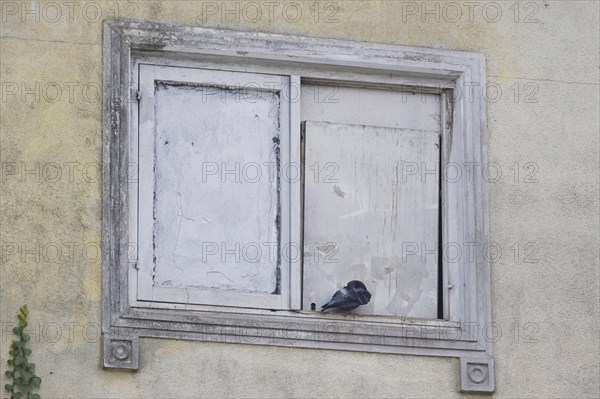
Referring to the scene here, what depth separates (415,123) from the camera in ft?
39.8

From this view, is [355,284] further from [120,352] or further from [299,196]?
[120,352]

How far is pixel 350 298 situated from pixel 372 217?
2.22ft

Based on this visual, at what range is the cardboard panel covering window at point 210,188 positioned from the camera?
452 inches

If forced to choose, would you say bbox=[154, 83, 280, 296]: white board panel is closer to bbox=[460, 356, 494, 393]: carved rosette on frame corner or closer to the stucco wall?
the stucco wall

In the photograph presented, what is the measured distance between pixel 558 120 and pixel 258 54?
7.10ft

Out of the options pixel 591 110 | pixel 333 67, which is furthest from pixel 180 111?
pixel 591 110

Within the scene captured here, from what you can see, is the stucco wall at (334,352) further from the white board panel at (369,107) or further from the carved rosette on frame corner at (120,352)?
the white board panel at (369,107)

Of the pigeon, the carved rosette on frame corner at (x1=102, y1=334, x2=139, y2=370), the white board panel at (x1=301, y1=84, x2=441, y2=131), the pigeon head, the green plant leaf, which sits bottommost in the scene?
the green plant leaf

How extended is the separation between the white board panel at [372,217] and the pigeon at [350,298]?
138mm

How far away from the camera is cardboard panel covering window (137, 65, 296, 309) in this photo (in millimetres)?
11492

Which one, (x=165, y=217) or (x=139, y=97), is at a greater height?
(x=139, y=97)

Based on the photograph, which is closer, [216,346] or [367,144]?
[216,346]

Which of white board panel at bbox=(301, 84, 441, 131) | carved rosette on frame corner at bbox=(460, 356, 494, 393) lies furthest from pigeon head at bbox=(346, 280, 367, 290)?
white board panel at bbox=(301, 84, 441, 131)

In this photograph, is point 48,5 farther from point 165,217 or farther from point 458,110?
point 458,110
